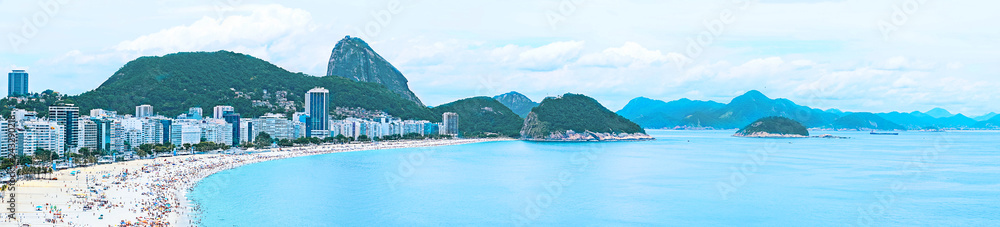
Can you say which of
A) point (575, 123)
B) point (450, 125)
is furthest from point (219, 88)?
point (575, 123)


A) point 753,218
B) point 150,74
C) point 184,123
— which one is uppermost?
point 150,74

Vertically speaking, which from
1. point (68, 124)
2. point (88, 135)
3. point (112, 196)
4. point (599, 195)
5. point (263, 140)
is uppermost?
point (68, 124)

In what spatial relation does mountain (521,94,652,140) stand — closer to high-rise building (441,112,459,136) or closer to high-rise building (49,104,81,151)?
high-rise building (441,112,459,136)

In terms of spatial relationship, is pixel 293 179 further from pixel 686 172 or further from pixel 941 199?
pixel 941 199

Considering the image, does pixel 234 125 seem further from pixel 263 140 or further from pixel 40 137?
pixel 40 137

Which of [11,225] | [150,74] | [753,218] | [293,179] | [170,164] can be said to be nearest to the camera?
[11,225]

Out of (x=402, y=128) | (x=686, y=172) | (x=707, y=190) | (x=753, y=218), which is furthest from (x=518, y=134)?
(x=753, y=218)

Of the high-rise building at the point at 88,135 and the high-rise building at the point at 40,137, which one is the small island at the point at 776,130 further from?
the high-rise building at the point at 40,137

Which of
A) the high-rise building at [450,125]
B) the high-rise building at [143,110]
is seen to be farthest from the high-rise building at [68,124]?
the high-rise building at [450,125]
